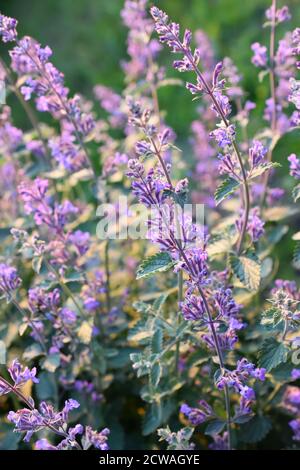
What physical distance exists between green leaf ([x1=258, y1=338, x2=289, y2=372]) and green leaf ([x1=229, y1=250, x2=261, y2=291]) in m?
0.17

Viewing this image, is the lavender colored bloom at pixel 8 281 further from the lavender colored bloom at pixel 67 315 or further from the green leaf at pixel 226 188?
the green leaf at pixel 226 188

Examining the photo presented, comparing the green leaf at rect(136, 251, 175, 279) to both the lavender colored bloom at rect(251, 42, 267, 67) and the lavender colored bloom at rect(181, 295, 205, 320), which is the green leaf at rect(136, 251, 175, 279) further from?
the lavender colored bloom at rect(251, 42, 267, 67)

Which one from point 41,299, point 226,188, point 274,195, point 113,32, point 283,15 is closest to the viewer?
point 226,188

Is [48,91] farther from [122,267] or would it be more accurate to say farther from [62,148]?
[122,267]

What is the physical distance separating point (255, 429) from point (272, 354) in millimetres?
484

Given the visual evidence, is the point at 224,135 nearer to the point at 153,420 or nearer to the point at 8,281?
the point at 8,281

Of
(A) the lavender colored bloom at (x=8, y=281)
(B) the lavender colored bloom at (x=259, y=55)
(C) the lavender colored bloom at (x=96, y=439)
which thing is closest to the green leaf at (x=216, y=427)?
(C) the lavender colored bloom at (x=96, y=439)

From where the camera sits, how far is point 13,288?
217cm

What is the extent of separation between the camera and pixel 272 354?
1914mm

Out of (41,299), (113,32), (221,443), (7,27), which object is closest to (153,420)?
(221,443)

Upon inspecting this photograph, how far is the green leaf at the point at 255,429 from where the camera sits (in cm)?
223

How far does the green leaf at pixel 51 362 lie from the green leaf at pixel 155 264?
2.01 feet
